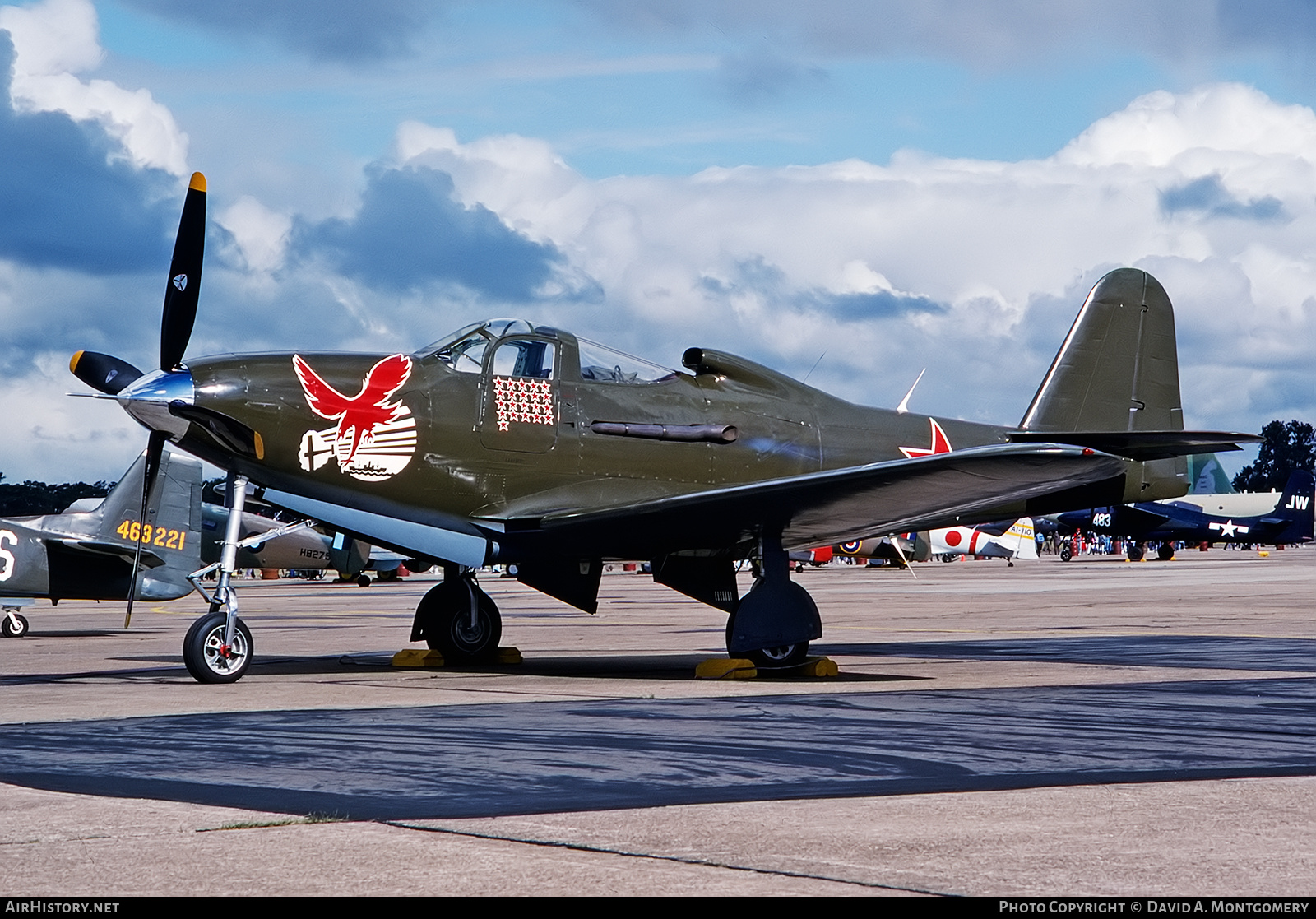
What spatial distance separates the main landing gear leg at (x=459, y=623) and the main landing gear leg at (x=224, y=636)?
8.52 ft

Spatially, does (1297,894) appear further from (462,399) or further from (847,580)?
(847,580)

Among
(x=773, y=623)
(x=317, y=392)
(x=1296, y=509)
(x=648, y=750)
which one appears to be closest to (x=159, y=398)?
(x=317, y=392)

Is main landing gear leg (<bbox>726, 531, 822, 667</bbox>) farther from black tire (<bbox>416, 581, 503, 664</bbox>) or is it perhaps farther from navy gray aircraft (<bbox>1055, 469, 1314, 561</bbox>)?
navy gray aircraft (<bbox>1055, 469, 1314, 561</bbox>)

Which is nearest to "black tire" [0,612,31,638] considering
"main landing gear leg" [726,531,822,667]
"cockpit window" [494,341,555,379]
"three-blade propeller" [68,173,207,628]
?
"three-blade propeller" [68,173,207,628]

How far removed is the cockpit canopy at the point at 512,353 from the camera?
13109 millimetres

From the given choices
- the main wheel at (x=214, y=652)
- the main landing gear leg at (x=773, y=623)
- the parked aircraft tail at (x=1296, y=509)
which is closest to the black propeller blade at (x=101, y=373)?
the main wheel at (x=214, y=652)

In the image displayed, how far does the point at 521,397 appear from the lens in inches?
521

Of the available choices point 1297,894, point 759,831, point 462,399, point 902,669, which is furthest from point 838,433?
point 1297,894

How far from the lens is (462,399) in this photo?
1299 cm

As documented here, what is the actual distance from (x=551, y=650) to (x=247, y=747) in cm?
904

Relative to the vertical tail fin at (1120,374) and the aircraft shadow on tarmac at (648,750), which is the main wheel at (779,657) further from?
the vertical tail fin at (1120,374)

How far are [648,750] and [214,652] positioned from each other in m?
5.68

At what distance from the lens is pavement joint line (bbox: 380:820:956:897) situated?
13.5ft

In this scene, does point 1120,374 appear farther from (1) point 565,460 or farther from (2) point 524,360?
(2) point 524,360
